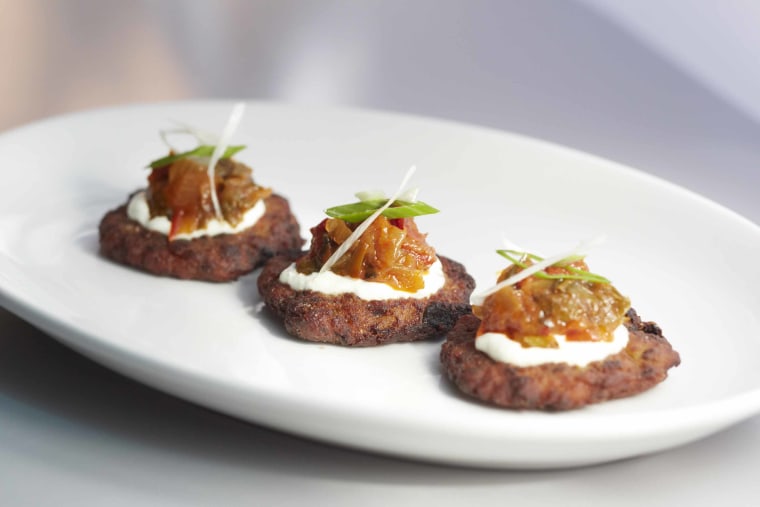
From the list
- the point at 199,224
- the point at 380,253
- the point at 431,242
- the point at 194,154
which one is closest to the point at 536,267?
the point at 380,253

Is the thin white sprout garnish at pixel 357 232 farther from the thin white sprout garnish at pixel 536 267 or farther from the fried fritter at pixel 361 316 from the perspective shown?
the thin white sprout garnish at pixel 536 267

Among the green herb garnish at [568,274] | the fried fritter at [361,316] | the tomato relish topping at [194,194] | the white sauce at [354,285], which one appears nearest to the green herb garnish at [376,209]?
the white sauce at [354,285]

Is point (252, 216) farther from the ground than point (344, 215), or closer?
closer

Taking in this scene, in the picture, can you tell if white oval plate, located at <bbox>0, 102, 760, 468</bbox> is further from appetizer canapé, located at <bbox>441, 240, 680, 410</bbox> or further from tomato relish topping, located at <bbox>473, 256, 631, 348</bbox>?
tomato relish topping, located at <bbox>473, 256, 631, 348</bbox>

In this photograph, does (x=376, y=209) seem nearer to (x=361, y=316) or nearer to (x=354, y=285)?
(x=354, y=285)

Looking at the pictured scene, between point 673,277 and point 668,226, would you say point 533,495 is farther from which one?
point 668,226

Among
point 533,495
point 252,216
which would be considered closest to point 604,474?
point 533,495
